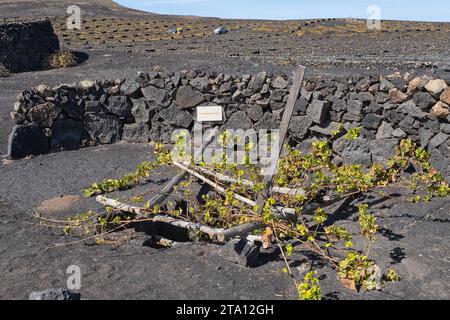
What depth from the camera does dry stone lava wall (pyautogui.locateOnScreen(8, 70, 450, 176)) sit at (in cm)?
838

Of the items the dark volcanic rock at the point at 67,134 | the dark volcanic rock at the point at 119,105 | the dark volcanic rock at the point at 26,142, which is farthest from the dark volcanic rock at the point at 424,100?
the dark volcanic rock at the point at 26,142

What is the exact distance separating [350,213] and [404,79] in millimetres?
2660

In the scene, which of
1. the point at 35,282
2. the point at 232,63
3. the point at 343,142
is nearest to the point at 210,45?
the point at 232,63

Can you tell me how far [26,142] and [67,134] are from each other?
2.94 ft

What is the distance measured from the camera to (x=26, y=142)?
10.5 metres

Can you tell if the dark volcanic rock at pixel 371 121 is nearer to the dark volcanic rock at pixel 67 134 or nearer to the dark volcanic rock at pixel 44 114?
the dark volcanic rock at pixel 67 134

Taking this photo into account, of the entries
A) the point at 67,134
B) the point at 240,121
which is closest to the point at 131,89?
the point at 67,134

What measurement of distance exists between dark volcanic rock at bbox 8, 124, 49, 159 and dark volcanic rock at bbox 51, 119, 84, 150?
226 mm

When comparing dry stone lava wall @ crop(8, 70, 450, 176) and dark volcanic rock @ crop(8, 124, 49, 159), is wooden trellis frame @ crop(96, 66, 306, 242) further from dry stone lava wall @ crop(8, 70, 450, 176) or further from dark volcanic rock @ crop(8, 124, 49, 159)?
dark volcanic rock @ crop(8, 124, 49, 159)

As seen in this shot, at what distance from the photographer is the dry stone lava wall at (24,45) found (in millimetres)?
20016

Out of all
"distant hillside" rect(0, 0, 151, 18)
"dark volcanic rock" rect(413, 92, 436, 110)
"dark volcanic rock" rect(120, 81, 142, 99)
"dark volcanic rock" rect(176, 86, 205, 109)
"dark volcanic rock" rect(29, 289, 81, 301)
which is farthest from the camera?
"distant hillside" rect(0, 0, 151, 18)

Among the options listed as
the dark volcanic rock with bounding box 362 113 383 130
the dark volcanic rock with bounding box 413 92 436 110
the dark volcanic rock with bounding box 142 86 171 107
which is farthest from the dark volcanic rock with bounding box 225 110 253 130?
the dark volcanic rock with bounding box 413 92 436 110

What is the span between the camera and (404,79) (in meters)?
8.58

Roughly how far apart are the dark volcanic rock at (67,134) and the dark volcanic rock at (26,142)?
226mm
